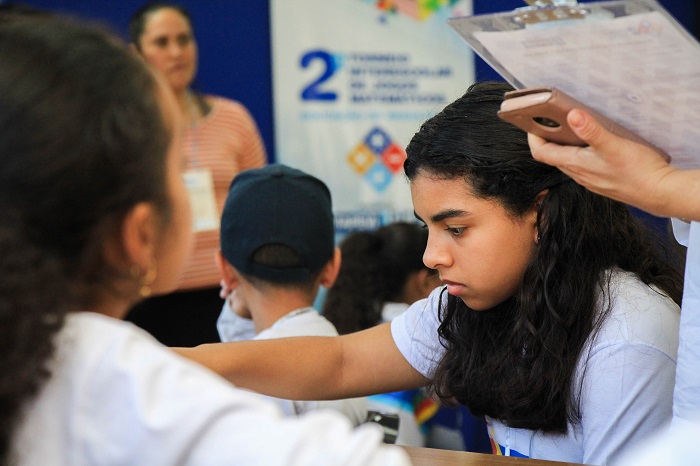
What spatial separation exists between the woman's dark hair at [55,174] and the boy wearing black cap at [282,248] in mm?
1119

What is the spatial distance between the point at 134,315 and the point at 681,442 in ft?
7.32

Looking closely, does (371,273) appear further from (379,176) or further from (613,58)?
(613,58)

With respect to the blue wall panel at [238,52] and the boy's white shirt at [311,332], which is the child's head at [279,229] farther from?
the blue wall panel at [238,52]

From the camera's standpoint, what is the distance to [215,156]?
2.83 m

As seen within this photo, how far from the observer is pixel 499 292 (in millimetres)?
1426

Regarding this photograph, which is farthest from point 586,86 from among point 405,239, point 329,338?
point 405,239

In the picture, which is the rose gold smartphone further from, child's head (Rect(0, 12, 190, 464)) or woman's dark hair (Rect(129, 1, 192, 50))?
woman's dark hair (Rect(129, 1, 192, 50))

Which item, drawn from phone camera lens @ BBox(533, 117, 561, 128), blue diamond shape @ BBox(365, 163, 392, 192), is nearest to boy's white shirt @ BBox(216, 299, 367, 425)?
phone camera lens @ BBox(533, 117, 561, 128)

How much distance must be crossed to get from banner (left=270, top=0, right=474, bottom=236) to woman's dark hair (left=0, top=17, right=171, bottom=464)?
344cm

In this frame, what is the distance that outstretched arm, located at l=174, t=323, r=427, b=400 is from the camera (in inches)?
53.5

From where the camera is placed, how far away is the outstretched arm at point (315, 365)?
136cm

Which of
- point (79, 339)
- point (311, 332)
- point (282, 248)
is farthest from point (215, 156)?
point (79, 339)

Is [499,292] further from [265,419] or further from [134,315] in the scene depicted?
[134,315]

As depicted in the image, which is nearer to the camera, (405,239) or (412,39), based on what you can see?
(405,239)
